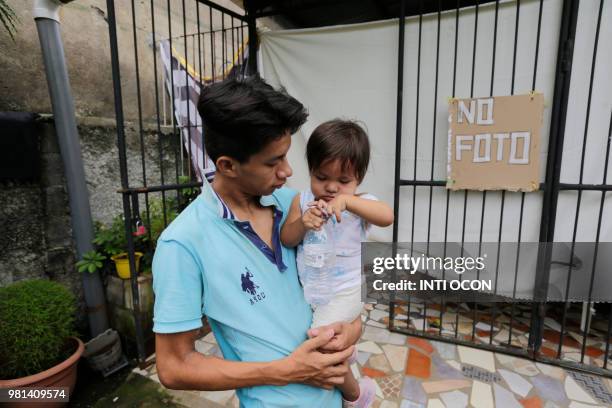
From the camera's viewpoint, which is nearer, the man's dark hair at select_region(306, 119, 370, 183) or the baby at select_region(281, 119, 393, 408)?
the baby at select_region(281, 119, 393, 408)

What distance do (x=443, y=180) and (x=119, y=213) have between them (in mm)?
2973

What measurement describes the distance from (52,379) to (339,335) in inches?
88.5

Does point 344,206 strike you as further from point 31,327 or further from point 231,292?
point 31,327

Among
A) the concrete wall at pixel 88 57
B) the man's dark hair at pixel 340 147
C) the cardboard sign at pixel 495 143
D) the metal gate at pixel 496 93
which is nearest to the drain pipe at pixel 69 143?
the concrete wall at pixel 88 57

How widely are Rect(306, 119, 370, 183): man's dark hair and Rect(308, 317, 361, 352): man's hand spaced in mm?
610

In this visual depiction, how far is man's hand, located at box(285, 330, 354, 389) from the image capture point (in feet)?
3.14

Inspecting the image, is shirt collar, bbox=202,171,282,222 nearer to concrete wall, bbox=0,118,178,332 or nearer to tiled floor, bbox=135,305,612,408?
tiled floor, bbox=135,305,612,408

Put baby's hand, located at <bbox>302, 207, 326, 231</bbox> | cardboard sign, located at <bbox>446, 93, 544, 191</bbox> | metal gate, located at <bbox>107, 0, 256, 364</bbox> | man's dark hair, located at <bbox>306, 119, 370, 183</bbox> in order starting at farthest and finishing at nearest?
metal gate, located at <bbox>107, 0, 256, 364</bbox>, cardboard sign, located at <bbox>446, 93, 544, 191</bbox>, man's dark hair, located at <bbox>306, 119, 370, 183</bbox>, baby's hand, located at <bbox>302, 207, 326, 231</bbox>

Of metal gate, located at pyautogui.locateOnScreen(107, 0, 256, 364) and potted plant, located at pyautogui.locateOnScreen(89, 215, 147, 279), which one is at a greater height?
metal gate, located at pyautogui.locateOnScreen(107, 0, 256, 364)

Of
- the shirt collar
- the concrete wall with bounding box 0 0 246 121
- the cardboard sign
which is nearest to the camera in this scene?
the shirt collar

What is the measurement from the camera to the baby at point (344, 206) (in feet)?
4.09

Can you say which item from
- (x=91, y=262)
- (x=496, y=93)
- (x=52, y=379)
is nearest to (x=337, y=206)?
(x=496, y=93)

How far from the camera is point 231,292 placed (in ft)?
3.14

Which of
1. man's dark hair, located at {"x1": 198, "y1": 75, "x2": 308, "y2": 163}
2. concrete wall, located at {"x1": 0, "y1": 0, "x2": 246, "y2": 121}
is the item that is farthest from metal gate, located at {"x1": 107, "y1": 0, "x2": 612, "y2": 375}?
man's dark hair, located at {"x1": 198, "y1": 75, "x2": 308, "y2": 163}
